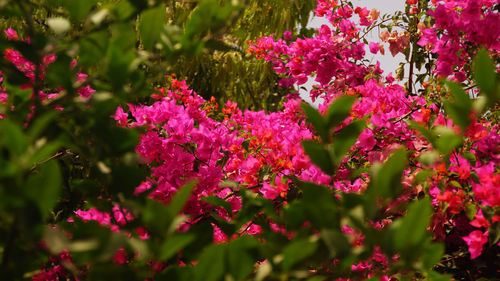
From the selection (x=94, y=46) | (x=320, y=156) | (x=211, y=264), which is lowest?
(x=211, y=264)

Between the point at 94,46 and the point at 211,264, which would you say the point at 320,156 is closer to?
the point at 211,264

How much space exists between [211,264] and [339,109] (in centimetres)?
20

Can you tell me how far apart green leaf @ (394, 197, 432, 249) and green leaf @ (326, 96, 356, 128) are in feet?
0.39

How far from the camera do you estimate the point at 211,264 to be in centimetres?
41

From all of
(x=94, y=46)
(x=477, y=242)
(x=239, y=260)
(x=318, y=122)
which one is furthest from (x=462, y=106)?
(x=477, y=242)

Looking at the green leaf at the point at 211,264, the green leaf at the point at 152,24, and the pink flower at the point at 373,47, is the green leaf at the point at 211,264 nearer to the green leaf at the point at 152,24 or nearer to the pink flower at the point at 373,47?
the green leaf at the point at 152,24

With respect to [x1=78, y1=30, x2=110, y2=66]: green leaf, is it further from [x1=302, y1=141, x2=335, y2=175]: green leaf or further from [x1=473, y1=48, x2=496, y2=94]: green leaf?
[x1=473, y1=48, x2=496, y2=94]: green leaf

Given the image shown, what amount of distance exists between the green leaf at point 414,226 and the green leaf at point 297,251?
0.26 ft

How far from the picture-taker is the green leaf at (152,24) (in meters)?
0.49

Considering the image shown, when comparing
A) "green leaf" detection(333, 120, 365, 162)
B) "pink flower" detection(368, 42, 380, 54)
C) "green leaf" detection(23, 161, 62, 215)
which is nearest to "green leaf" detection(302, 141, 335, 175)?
"green leaf" detection(333, 120, 365, 162)

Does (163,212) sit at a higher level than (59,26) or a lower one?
lower

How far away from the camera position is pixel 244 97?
5188 mm

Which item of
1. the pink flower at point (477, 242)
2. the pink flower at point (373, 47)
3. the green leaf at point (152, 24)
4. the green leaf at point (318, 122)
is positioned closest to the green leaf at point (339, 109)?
the green leaf at point (318, 122)

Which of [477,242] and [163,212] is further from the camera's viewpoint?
[477,242]
